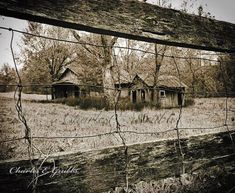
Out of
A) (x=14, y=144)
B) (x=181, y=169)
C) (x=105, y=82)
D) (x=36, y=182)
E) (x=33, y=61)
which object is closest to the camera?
(x=36, y=182)

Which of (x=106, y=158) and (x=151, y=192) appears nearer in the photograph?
(x=106, y=158)

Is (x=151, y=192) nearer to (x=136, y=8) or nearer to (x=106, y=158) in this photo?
(x=106, y=158)

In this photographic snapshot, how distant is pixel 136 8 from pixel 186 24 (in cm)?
39

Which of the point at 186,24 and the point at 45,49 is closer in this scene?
the point at 186,24

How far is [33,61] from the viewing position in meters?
32.4

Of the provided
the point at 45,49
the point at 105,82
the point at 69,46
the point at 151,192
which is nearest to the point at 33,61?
the point at 45,49

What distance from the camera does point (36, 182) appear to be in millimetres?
1019

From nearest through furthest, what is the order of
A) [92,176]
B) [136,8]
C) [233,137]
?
1. [92,176]
2. [136,8]
3. [233,137]

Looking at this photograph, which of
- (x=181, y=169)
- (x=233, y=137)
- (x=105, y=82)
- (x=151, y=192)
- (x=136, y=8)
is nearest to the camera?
(x=136, y=8)

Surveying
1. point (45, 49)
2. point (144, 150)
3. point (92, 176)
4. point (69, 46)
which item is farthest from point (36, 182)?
Result: point (69, 46)

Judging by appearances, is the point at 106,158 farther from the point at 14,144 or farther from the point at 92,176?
the point at 14,144

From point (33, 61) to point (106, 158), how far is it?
34373 millimetres

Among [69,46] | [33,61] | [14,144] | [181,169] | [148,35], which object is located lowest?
[14,144]

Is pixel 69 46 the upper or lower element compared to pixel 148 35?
upper
